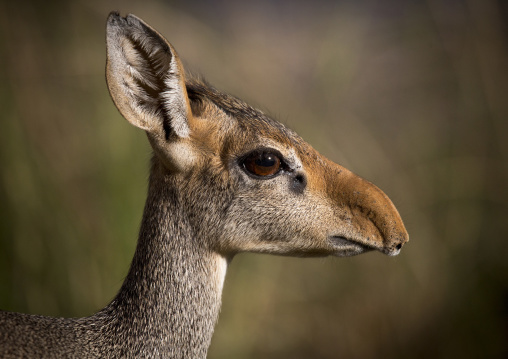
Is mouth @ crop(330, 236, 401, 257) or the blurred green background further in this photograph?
the blurred green background

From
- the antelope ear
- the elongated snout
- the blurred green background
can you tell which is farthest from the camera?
the blurred green background

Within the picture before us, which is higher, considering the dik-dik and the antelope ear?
the antelope ear

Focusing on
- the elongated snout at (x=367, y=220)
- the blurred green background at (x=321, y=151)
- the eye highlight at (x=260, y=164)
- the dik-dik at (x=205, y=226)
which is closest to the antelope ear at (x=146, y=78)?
the dik-dik at (x=205, y=226)

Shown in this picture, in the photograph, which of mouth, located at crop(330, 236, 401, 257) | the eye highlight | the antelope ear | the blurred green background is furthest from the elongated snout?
the blurred green background

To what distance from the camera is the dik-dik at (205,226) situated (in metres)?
1.55

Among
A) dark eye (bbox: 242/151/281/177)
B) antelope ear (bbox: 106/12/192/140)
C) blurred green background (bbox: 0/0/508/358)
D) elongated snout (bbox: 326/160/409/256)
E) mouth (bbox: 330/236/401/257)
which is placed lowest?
mouth (bbox: 330/236/401/257)

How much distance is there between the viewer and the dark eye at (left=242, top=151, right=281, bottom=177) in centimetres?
159

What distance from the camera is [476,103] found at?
3.69 meters

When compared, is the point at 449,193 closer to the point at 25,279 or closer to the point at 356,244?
the point at 356,244

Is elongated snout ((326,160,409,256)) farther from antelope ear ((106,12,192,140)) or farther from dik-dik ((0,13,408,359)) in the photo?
antelope ear ((106,12,192,140))

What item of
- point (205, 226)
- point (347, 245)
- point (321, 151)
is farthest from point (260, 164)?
point (321, 151)

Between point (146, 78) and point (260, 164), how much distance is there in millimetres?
400

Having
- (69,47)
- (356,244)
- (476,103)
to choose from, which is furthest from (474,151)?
(69,47)

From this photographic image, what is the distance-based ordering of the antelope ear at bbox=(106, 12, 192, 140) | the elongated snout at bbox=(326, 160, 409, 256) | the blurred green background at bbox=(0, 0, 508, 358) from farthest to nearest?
the blurred green background at bbox=(0, 0, 508, 358), the elongated snout at bbox=(326, 160, 409, 256), the antelope ear at bbox=(106, 12, 192, 140)
